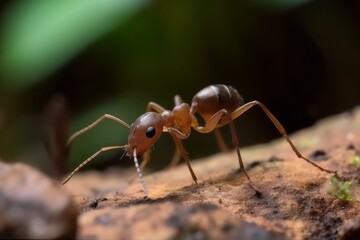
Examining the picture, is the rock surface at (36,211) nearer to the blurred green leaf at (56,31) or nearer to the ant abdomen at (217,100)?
the ant abdomen at (217,100)

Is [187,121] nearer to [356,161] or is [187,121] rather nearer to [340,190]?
[356,161]

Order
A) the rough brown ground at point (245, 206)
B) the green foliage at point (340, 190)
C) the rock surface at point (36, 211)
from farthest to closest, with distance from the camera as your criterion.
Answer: the green foliage at point (340, 190) → the rough brown ground at point (245, 206) → the rock surface at point (36, 211)

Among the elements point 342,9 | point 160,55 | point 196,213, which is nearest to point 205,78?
point 160,55

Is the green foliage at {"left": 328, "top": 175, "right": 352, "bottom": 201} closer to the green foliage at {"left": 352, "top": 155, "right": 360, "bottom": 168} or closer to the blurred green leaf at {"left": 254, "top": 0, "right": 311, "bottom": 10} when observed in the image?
the green foliage at {"left": 352, "top": 155, "right": 360, "bottom": 168}

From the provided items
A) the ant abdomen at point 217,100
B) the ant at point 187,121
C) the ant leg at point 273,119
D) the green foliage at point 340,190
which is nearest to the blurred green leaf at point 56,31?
the ant at point 187,121

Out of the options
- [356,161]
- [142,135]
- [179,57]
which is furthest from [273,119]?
A: [179,57]

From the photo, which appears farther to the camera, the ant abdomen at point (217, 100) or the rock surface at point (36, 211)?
the ant abdomen at point (217, 100)
